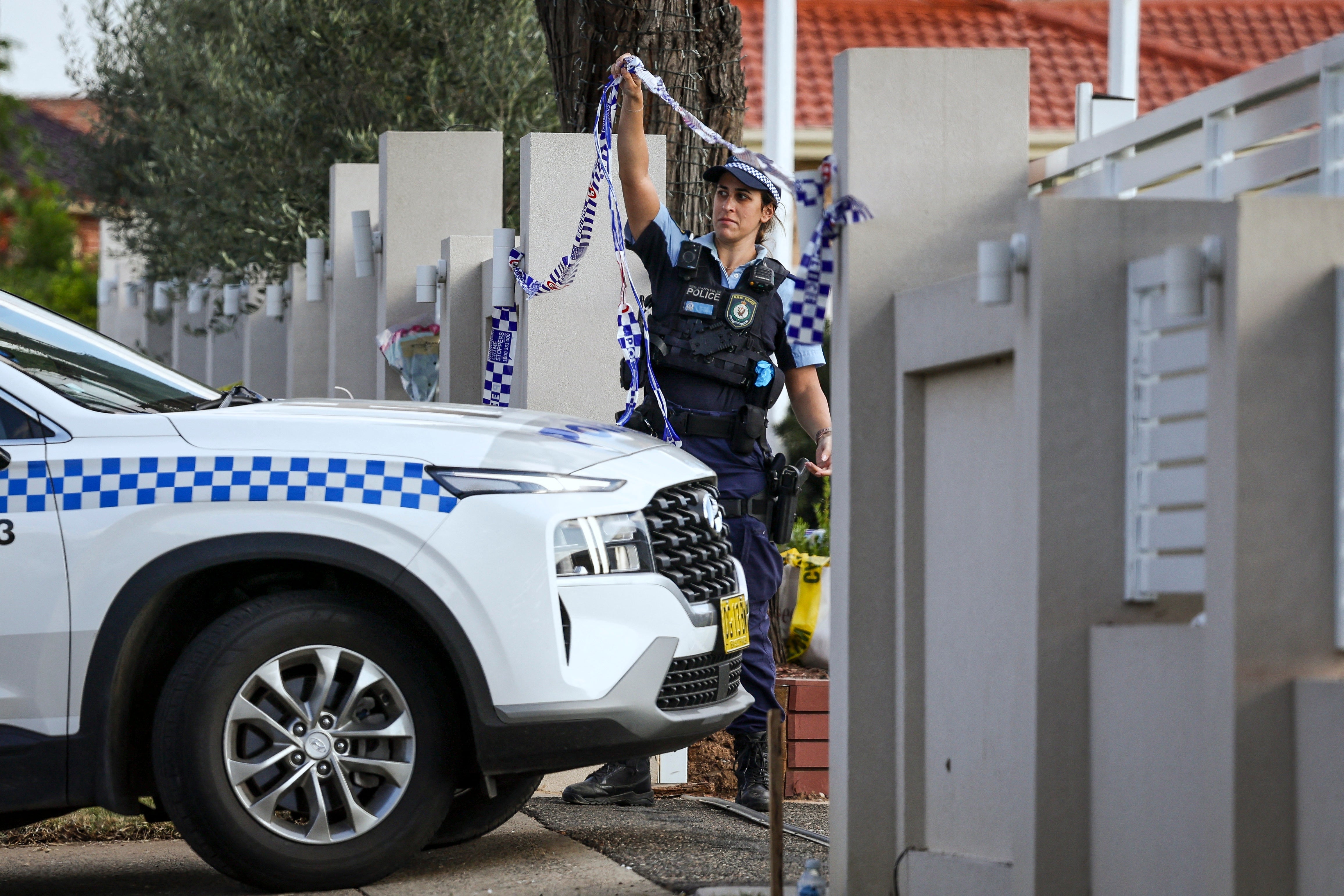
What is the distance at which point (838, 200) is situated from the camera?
478 centimetres

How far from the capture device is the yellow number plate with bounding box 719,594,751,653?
206 inches

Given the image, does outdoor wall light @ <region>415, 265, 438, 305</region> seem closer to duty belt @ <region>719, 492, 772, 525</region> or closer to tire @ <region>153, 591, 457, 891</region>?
duty belt @ <region>719, 492, 772, 525</region>

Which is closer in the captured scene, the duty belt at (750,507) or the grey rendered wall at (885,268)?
the grey rendered wall at (885,268)

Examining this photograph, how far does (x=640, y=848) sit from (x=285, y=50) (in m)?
9.56

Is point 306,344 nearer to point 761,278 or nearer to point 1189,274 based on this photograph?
point 761,278

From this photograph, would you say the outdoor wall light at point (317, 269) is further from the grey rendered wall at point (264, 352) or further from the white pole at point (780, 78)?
the white pole at point (780, 78)

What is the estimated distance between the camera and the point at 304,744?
4801 mm

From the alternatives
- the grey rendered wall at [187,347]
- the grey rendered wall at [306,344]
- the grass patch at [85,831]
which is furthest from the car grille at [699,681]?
the grey rendered wall at [187,347]

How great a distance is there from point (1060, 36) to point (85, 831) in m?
19.3

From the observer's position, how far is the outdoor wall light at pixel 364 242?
1023 centimetres

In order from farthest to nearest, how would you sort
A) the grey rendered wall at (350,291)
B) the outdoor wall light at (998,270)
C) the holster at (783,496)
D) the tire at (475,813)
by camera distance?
the grey rendered wall at (350,291), the holster at (783,496), the tire at (475,813), the outdoor wall light at (998,270)

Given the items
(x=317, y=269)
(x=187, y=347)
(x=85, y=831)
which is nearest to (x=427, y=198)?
(x=317, y=269)

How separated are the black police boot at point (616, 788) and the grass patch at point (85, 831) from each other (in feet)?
4.52

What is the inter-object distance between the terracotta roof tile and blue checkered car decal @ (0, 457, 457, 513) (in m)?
15.7
